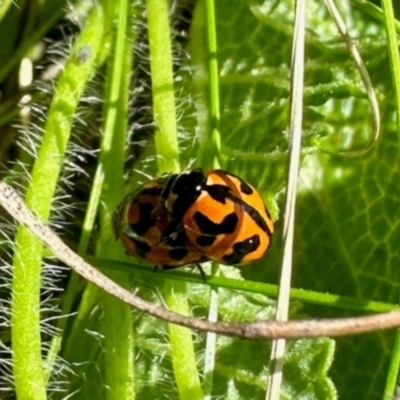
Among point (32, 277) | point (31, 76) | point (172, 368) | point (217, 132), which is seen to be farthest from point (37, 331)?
point (31, 76)

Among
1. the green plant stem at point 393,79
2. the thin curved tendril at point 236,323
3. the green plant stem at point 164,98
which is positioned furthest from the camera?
the green plant stem at point 164,98

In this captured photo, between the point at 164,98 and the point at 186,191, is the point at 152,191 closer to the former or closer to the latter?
the point at 186,191

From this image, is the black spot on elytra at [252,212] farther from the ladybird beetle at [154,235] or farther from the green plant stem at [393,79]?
the green plant stem at [393,79]

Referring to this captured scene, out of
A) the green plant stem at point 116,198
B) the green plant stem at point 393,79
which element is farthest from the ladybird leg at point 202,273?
the green plant stem at point 393,79

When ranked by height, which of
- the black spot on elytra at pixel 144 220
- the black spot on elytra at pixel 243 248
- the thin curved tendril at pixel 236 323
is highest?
the black spot on elytra at pixel 144 220

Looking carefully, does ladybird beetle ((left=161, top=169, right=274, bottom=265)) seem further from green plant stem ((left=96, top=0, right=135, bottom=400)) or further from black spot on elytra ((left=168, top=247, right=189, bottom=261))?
green plant stem ((left=96, top=0, right=135, bottom=400))

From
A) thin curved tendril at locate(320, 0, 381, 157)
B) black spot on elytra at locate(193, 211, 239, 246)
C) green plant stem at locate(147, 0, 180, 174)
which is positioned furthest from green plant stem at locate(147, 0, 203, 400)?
thin curved tendril at locate(320, 0, 381, 157)
